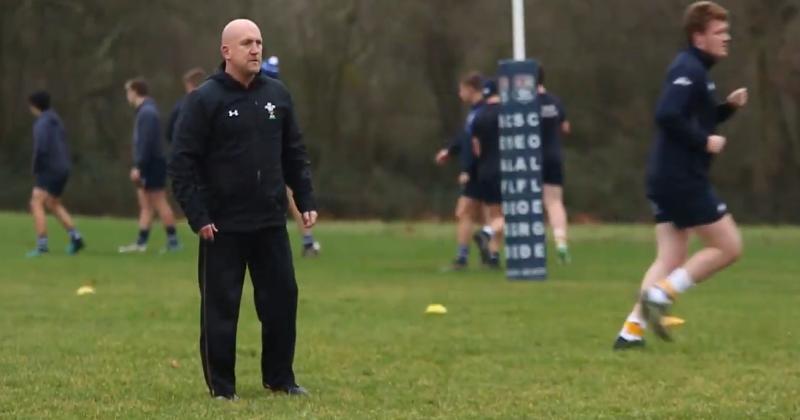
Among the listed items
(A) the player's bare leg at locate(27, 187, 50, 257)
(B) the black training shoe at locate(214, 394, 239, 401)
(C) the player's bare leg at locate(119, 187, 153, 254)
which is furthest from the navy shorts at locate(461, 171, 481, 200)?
(B) the black training shoe at locate(214, 394, 239, 401)

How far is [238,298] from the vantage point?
24.7 ft

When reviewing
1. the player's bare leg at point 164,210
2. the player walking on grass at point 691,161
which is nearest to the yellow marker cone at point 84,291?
the player's bare leg at point 164,210

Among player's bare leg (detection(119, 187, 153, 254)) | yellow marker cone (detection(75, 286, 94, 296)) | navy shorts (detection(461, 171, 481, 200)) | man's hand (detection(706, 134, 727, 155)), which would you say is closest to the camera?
man's hand (detection(706, 134, 727, 155))

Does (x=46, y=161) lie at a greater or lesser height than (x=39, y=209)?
greater

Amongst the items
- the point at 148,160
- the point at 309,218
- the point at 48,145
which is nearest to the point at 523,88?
the point at 148,160

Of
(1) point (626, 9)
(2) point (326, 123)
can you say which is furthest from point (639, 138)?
(2) point (326, 123)

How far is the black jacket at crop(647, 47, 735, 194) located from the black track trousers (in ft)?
7.74

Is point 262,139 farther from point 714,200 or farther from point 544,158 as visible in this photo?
point 544,158

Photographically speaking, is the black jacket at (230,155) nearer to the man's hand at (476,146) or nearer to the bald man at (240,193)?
the bald man at (240,193)

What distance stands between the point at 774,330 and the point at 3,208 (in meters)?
34.4

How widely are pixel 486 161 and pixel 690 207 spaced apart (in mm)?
7076

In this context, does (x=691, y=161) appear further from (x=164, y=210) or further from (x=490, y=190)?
(x=164, y=210)

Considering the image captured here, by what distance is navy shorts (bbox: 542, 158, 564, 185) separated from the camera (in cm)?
1661

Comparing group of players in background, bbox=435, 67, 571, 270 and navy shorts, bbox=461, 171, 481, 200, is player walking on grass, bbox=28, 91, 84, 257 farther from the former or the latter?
navy shorts, bbox=461, 171, 481, 200
